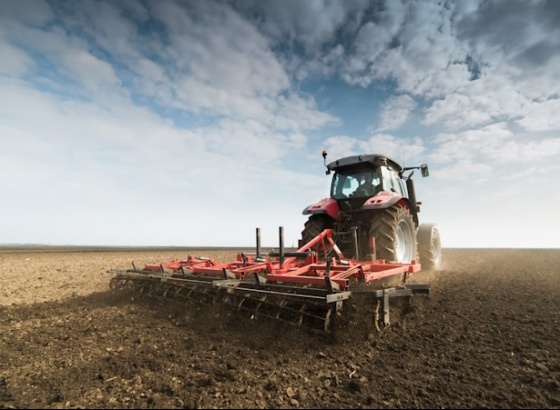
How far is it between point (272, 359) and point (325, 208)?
12.1ft

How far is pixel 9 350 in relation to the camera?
3.64 metres

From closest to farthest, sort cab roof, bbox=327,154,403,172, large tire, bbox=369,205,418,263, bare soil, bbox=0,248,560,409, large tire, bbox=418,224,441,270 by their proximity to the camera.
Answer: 1. bare soil, bbox=0,248,560,409
2. large tire, bbox=369,205,418,263
3. cab roof, bbox=327,154,403,172
4. large tire, bbox=418,224,441,270

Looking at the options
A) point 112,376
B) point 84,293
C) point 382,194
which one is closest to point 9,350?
point 112,376

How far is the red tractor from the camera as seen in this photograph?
573 centimetres

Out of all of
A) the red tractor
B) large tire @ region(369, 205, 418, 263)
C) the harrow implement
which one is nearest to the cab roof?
the red tractor

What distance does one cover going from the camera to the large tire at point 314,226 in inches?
256

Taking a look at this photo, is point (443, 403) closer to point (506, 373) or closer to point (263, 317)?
point (506, 373)

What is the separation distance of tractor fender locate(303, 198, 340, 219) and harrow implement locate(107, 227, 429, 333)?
1.77 feet

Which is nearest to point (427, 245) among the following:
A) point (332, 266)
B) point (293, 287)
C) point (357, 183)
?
point (357, 183)

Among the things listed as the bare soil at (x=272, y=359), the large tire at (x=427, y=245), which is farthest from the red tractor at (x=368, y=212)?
the bare soil at (x=272, y=359)

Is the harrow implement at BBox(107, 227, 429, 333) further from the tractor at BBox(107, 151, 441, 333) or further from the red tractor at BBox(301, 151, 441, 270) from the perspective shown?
the red tractor at BBox(301, 151, 441, 270)

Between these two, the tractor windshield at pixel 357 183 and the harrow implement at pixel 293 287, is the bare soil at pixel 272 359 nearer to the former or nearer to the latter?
the harrow implement at pixel 293 287

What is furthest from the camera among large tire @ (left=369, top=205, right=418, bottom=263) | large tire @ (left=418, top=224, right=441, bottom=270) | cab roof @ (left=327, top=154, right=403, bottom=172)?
large tire @ (left=418, top=224, right=441, bottom=270)

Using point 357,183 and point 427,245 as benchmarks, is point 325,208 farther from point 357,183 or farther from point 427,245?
point 427,245
